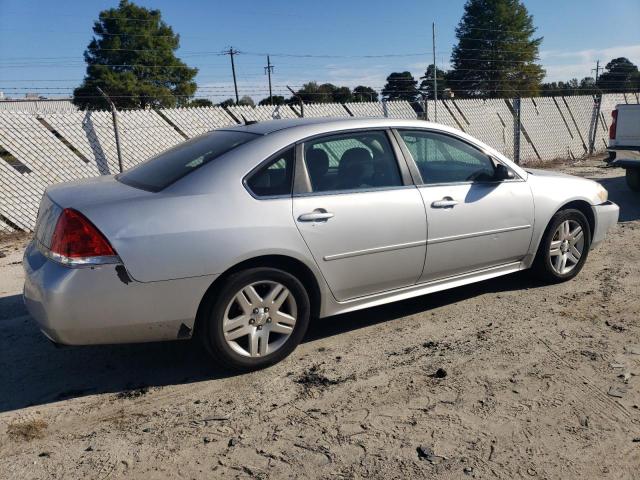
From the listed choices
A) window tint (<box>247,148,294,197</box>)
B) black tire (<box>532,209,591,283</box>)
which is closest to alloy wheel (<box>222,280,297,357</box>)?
window tint (<box>247,148,294,197</box>)

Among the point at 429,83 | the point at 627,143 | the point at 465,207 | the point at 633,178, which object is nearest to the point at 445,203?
the point at 465,207

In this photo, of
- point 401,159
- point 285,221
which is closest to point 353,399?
point 285,221

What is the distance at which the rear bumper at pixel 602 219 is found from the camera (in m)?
5.11

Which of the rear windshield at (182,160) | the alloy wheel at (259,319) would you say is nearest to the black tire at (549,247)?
the alloy wheel at (259,319)

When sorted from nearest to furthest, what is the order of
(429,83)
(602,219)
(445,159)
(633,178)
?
(445,159), (602,219), (633,178), (429,83)

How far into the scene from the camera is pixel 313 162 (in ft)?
12.1

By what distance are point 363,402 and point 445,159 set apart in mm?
2075

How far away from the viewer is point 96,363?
3727 mm

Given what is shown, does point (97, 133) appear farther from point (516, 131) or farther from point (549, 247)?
point (516, 131)

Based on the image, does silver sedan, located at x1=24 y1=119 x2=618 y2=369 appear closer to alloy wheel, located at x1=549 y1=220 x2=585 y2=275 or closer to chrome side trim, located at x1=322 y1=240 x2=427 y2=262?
chrome side trim, located at x1=322 y1=240 x2=427 y2=262

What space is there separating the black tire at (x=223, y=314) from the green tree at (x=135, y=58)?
1574 inches

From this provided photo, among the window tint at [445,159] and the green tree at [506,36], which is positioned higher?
the green tree at [506,36]

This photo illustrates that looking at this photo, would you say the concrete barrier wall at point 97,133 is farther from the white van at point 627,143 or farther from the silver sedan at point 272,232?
the silver sedan at point 272,232

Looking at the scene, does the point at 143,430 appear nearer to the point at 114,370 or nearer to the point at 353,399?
the point at 114,370
